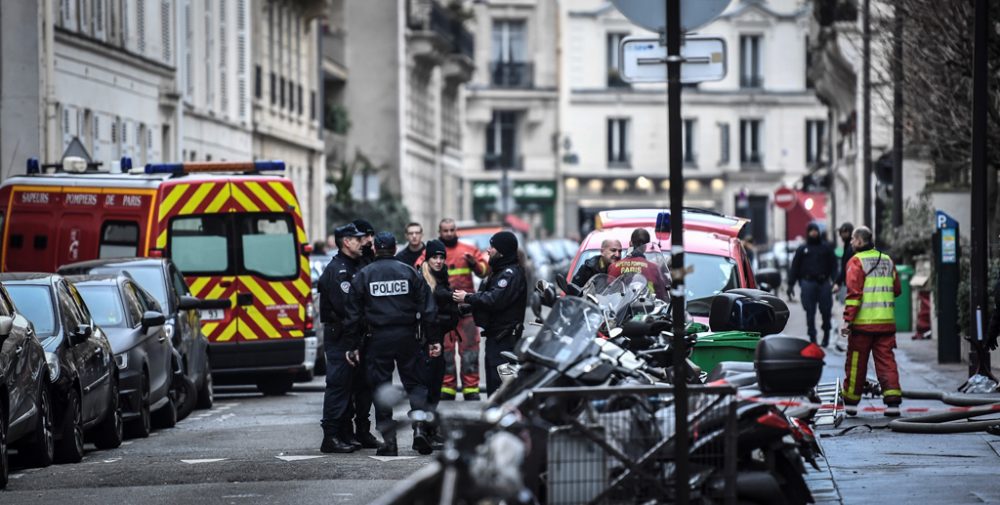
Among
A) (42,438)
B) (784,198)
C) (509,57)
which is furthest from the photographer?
(509,57)

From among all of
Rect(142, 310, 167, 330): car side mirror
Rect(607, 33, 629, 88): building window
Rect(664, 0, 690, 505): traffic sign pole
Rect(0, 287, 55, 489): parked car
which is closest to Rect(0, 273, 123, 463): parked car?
Rect(0, 287, 55, 489): parked car

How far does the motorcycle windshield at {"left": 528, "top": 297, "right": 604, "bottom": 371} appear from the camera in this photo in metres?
9.52

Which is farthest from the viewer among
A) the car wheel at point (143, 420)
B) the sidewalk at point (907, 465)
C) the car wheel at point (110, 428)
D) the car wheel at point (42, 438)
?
the car wheel at point (143, 420)

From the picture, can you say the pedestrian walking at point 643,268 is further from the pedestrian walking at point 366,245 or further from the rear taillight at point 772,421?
the rear taillight at point 772,421

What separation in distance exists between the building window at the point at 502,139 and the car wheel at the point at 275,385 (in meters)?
65.7

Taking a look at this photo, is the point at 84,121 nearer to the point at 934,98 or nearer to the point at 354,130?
the point at 934,98

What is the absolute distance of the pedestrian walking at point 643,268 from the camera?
15352mm

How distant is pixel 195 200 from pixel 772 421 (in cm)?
1396

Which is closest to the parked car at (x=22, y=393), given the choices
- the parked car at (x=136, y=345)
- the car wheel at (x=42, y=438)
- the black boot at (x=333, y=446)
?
the car wheel at (x=42, y=438)

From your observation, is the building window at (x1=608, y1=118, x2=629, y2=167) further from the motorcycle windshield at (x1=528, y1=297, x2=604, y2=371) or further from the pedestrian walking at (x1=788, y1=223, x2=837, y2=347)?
the motorcycle windshield at (x1=528, y1=297, x2=604, y2=371)

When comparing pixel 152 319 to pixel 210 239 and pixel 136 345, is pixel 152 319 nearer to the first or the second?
pixel 136 345

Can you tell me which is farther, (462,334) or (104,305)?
(462,334)

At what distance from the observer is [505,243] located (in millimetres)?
16656

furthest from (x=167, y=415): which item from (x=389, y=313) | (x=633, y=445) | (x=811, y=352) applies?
(x=633, y=445)
